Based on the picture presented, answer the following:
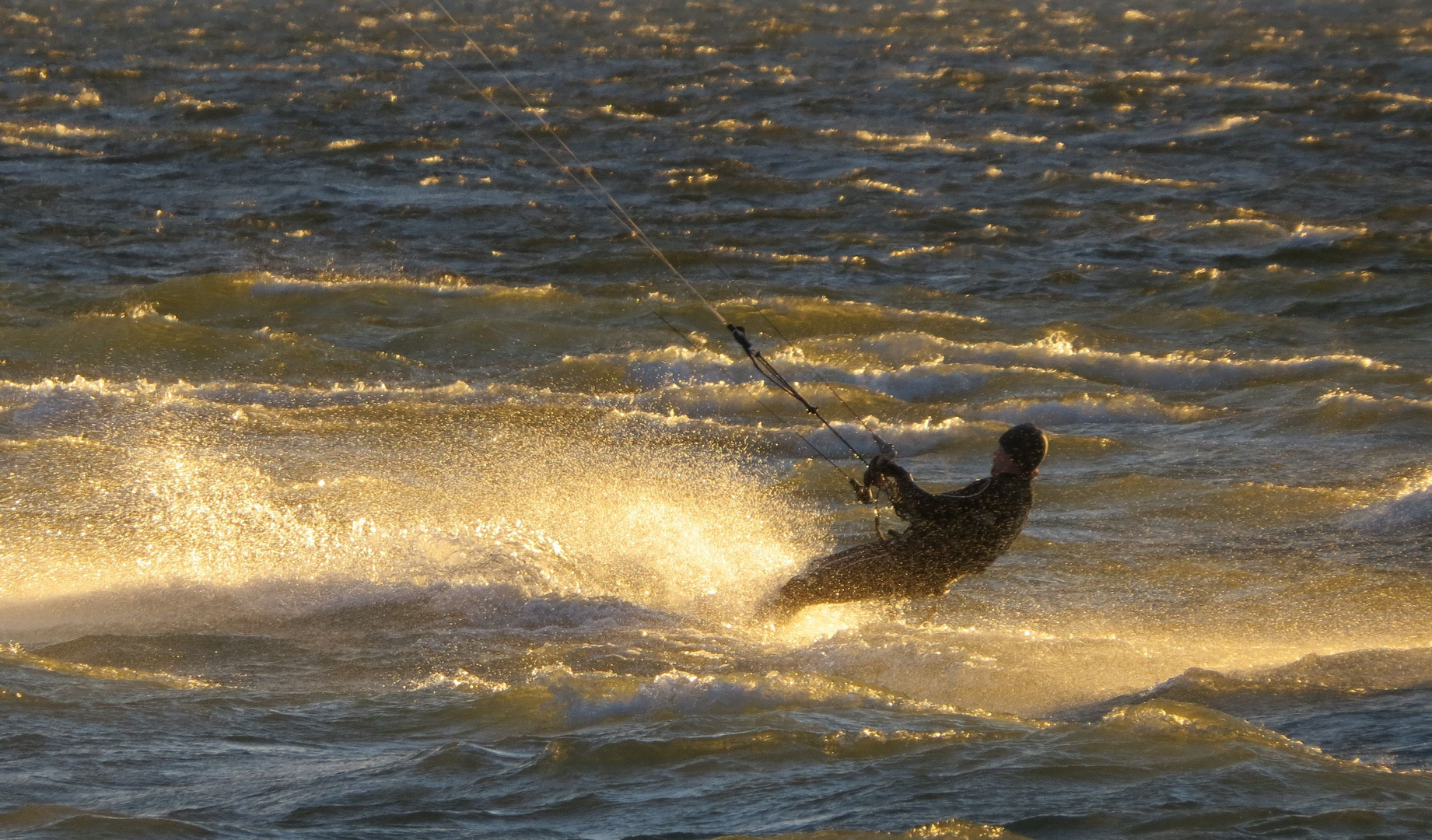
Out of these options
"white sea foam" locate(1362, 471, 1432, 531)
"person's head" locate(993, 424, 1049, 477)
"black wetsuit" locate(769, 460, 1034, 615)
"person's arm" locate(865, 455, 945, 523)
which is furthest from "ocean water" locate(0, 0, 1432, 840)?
"person's head" locate(993, 424, 1049, 477)

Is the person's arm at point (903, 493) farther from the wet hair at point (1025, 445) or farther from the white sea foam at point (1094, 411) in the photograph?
the white sea foam at point (1094, 411)

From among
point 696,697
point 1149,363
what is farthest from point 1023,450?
point 1149,363

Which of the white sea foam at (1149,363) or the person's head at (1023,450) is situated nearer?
the person's head at (1023,450)

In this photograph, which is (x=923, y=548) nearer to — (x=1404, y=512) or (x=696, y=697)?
(x=696, y=697)

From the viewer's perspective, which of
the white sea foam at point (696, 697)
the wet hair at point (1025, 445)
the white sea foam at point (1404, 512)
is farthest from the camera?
the white sea foam at point (1404, 512)

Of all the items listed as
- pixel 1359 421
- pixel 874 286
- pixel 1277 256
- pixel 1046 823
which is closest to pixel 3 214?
pixel 874 286

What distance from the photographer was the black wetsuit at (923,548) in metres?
9.86

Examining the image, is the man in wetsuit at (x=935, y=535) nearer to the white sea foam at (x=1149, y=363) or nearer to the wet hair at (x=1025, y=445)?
the wet hair at (x=1025, y=445)

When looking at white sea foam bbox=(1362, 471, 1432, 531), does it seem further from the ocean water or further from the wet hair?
the wet hair

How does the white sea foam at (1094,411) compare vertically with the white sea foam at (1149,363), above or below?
below

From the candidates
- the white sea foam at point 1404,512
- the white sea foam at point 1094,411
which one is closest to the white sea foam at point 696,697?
the white sea foam at point 1404,512

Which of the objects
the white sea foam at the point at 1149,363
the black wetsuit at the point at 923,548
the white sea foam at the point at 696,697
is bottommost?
the white sea foam at the point at 696,697

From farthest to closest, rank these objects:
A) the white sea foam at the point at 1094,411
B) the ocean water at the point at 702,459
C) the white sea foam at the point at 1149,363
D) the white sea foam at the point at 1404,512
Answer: the white sea foam at the point at 1149,363 → the white sea foam at the point at 1094,411 → the white sea foam at the point at 1404,512 → the ocean water at the point at 702,459

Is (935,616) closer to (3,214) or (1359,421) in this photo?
(1359,421)
